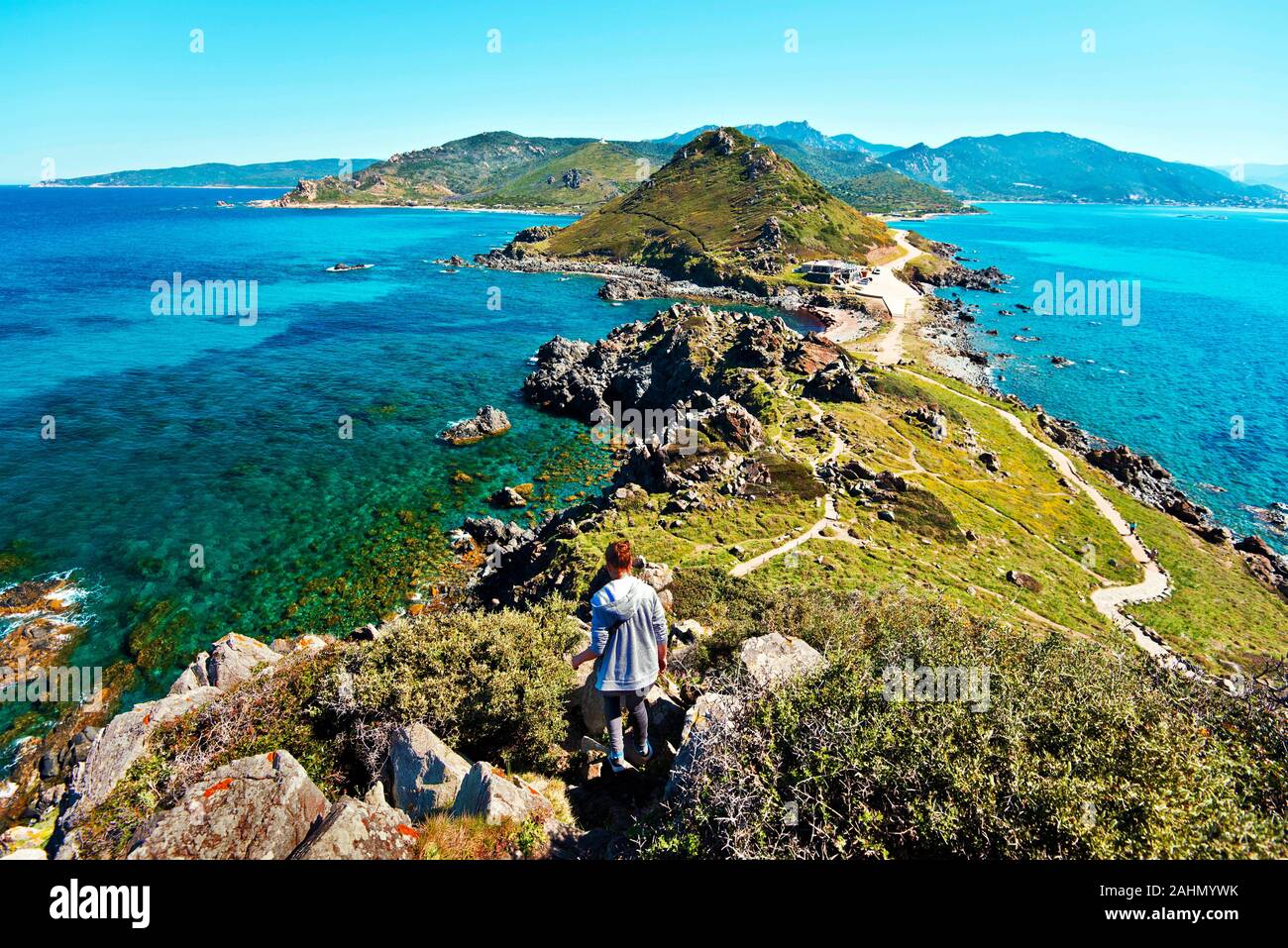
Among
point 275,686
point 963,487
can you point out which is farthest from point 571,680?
point 963,487

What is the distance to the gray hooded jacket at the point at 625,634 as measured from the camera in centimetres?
1013

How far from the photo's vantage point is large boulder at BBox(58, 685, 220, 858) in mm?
10961

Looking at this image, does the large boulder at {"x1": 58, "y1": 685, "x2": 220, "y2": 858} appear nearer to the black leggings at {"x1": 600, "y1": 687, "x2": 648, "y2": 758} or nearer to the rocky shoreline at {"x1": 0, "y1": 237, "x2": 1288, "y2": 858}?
the rocky shoreline at {"x1": 0, "y1": 237, "x2": 1288, "y2": 858}

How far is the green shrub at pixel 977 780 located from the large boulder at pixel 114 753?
11.1 m

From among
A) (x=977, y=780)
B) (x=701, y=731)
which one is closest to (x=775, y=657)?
(x=701, y=731)

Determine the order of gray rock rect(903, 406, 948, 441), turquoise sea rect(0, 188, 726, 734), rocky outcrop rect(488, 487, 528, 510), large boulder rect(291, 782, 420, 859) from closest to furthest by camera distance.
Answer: large boulder rect(291, 782, 420, 859)
turquoise sea rect(0, 188, 726, 734)
rocky outcrop rect(488, 487, 528, 510)
gray rock rect(903, 406, 948, 441)

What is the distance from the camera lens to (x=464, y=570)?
39781 millimetres

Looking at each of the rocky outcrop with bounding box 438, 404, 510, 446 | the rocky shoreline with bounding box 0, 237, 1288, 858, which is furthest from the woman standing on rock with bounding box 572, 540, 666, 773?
the rocky outcrop with bounding box 438, 404, 510, 446

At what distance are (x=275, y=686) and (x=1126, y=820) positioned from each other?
1596 cm

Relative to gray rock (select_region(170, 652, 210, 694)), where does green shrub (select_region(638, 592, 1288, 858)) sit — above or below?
above

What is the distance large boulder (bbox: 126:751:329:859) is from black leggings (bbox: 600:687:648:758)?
16.3 ft

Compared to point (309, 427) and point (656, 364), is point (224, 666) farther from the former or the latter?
point (656, 364)

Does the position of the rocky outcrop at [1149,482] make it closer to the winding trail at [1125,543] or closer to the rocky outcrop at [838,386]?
the winding trail at [1125,543]
